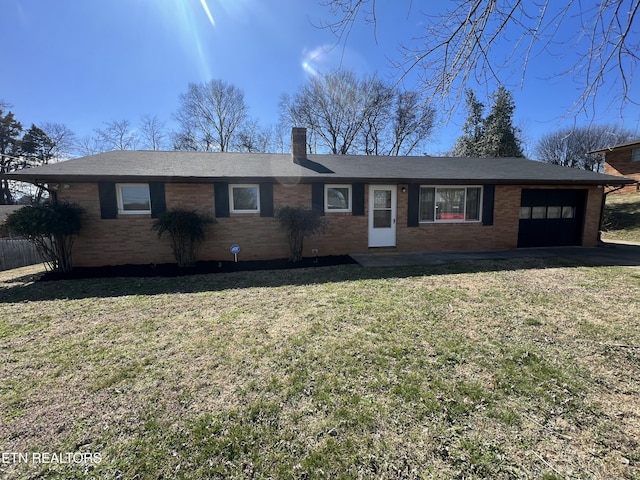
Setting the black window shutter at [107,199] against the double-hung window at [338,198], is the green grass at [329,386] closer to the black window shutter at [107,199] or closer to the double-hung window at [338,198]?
the black window shutter at [107,199]

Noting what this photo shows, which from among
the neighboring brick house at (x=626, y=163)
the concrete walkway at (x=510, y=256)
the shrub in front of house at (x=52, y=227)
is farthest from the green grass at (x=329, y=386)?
the neighboring brick house at (x=626, y=163)

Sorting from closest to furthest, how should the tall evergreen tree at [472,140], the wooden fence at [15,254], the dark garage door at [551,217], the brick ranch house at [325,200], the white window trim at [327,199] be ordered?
the brick ranch house at [325,200], the white window trim at [327,199], the wooden fence at [15,254], the dark garage door at [551,217], the tall evergreen tree at [472,140]

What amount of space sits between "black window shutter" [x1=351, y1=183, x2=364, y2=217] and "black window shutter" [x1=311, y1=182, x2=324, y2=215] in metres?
1.02

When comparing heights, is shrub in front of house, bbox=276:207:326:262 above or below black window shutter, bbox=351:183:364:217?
below

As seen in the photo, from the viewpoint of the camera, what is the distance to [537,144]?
124 ft

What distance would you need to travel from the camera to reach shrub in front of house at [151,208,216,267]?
7.55 metres

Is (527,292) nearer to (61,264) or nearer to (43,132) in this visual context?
(61,264)

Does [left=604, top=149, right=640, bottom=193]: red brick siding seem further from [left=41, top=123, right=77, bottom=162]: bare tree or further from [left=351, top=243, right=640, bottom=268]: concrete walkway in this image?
[left=41, top=123, right=77, bottom=162]: bare tree

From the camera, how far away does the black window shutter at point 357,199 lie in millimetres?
9094

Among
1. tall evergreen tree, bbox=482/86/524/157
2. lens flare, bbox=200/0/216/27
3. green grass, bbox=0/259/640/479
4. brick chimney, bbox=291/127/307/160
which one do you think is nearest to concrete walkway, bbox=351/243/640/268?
green grass, bbox=0/259/640/479

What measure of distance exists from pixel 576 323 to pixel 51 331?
728 cm

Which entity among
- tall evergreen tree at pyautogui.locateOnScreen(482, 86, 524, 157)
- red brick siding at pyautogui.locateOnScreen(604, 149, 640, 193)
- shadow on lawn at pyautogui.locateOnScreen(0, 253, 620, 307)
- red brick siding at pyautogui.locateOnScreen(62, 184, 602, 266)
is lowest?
shadow on lawn at pyautogui.locateOnScreen(0, 253, 620, 307)

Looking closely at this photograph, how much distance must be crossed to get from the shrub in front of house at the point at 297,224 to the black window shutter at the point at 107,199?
14.6 feet

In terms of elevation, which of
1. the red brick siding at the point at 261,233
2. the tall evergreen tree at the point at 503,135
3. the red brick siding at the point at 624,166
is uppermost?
the tall evergreen tree at the point at 503,135
